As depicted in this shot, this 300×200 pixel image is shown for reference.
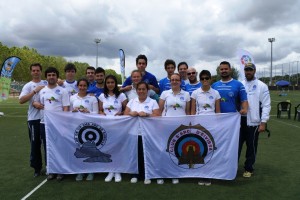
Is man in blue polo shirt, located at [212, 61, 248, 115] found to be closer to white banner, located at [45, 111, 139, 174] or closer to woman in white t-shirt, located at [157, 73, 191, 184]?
woman in white t-shirt, located at [157, 73, 191, 184]

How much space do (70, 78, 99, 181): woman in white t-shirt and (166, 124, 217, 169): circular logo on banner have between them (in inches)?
59.5

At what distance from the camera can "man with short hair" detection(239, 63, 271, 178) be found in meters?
5.63

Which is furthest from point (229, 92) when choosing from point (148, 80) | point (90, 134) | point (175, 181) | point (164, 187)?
point (90, 134)

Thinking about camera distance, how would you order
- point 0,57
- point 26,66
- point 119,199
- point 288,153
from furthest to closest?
point 26,66, point 0,57, point 288,153, point 119,199

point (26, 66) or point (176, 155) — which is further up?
point (26, 66)

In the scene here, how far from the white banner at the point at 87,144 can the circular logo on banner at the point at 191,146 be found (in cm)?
72

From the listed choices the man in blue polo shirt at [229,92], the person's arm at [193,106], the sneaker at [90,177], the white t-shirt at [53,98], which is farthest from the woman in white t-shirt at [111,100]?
the man in blue polo shirt at [229,92]

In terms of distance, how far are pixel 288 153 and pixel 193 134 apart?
375 centimetres

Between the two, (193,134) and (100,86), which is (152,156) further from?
(100,86)

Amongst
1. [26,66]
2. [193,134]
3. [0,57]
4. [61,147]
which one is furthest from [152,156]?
[26,66]

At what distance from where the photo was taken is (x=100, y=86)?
6.11 metres

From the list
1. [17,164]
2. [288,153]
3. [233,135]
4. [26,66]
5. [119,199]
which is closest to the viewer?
[119,199]

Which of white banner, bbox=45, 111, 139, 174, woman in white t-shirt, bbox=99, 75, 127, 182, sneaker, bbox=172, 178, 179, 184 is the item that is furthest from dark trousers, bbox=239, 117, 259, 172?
woman in white t-shirt, bbox=99, 75, 127, 182

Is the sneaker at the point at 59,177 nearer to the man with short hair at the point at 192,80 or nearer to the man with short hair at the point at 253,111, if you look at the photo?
the man with short hair at the point at 192,80
